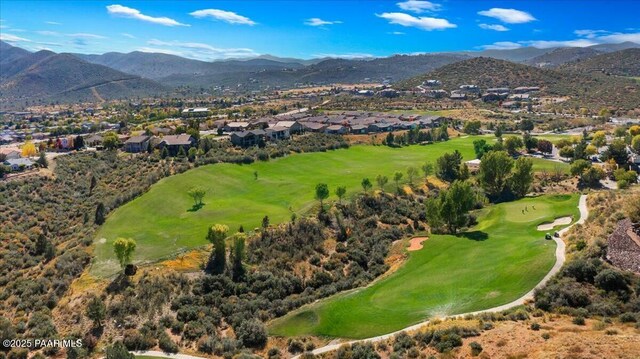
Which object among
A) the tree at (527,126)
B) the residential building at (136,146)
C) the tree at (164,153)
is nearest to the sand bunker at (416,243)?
the tree at (164,153)

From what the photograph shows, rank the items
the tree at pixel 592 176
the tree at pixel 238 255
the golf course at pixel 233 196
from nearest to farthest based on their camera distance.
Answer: the tree at pixel 238 255 → the golf course at pixel 233 196 → the tree at pixel 592 176

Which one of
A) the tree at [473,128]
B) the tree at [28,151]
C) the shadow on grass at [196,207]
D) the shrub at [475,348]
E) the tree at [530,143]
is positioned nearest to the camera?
the shrub at [475,348]

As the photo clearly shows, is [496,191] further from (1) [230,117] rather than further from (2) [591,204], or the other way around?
(1) [230,117]

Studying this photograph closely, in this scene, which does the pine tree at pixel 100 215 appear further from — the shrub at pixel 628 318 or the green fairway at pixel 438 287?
the shrub at pixel 628 318

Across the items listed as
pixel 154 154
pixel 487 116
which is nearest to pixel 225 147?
pixel 154 154

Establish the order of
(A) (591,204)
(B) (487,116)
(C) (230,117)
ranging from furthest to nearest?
(B) (487,116) → (C) (230,117) → (A) (591,204)

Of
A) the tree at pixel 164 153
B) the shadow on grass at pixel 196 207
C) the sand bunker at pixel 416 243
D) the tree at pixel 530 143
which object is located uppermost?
the tree at pixel 530 143

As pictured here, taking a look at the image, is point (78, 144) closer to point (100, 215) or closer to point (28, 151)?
point (28, 151)
